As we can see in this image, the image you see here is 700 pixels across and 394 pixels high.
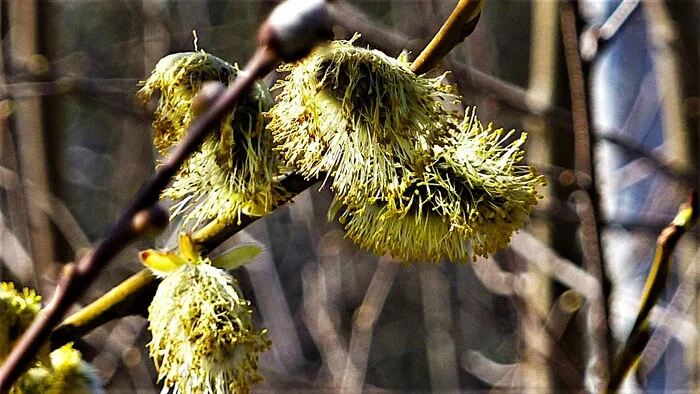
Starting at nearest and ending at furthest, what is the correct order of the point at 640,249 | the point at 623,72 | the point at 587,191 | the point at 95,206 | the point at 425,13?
the point at 587,191
the point at 425,13
the point at 640,249
the point at 623,72
the point at 95,206

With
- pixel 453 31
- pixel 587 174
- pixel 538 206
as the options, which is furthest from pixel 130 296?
pixel 538 206

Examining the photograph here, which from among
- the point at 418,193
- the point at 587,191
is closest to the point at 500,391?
the point at 587,191

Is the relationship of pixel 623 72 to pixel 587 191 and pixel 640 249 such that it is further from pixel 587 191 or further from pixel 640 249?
pixel 587 191

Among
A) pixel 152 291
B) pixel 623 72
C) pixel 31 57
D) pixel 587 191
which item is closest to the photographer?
pixel 152 291

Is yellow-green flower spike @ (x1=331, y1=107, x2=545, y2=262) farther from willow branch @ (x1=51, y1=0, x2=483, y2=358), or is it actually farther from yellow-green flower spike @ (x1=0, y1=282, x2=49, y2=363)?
yellow-green flower spike @ (x1=0, y1=282, x2=49, y2=363)

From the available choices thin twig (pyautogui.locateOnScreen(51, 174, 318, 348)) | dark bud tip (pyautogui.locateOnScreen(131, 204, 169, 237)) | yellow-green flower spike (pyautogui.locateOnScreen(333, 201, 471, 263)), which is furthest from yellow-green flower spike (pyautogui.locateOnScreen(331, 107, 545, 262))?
dark bud tip (pyautogui.locateOnScreen(131, 204, 169, 237))

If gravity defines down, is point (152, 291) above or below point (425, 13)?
above

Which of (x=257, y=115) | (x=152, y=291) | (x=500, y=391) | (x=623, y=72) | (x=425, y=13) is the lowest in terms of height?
(x=500, y=391)
